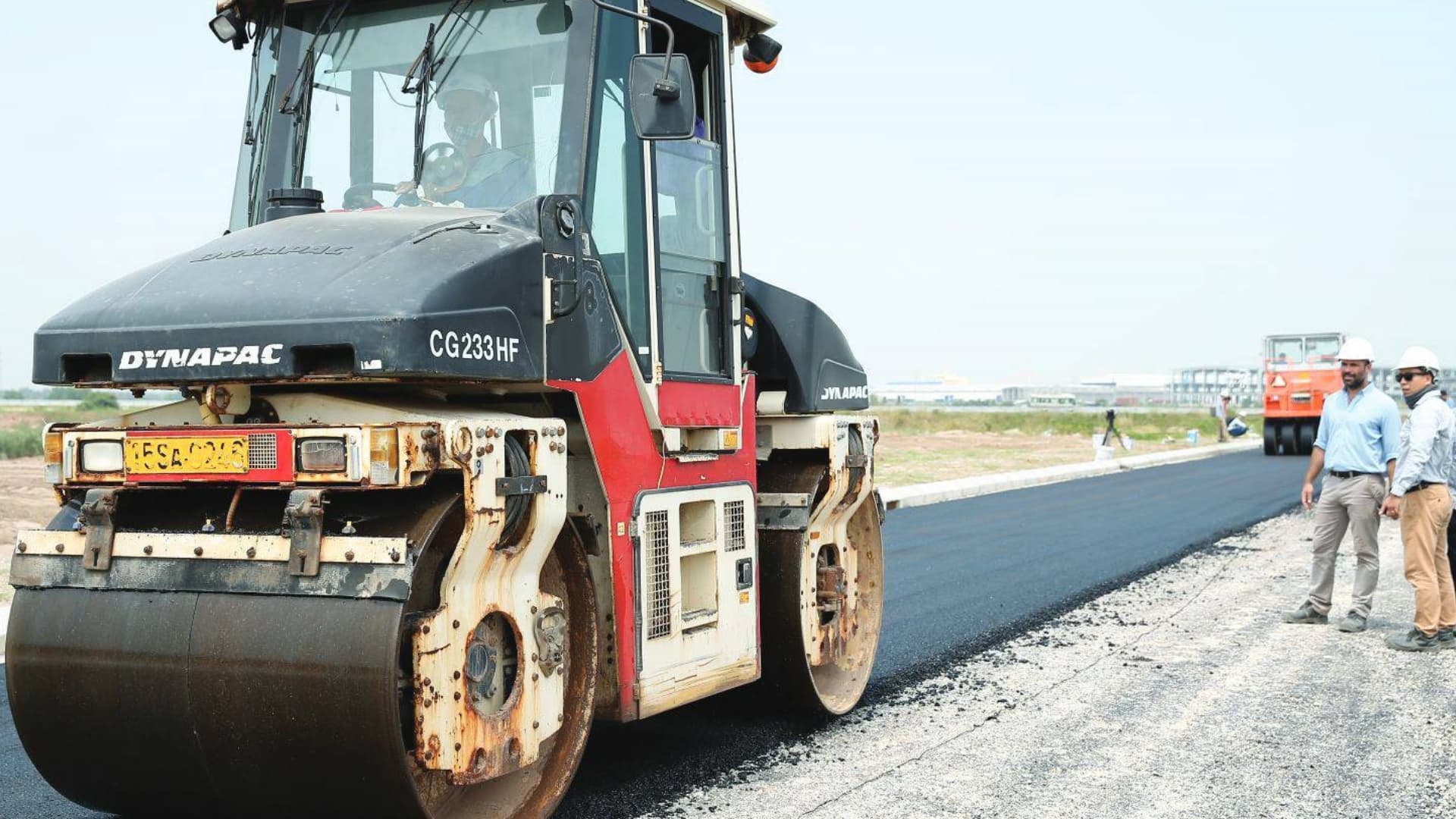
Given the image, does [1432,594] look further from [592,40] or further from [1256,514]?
[1256,514]

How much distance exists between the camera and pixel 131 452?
4008mm

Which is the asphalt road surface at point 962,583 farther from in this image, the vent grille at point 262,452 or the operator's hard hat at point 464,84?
the operator's hard hat at point 464,84

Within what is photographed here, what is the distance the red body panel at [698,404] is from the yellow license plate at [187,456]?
59.1 inches

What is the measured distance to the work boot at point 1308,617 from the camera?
9.19 meters

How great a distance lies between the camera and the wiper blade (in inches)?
196

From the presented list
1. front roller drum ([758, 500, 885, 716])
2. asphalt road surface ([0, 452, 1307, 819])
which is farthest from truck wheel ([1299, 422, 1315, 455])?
front roller drum ([758, 500, 885, 716])

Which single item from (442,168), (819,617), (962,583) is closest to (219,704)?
(442,168)

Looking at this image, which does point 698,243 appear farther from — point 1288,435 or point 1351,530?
point 1288,435

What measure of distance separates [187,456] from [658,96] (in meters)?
1.76

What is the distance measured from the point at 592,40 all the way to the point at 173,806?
260cm

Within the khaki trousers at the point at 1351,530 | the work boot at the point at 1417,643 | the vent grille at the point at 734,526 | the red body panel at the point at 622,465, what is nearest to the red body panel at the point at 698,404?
the red body panel at the point at 622,465

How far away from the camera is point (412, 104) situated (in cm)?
484

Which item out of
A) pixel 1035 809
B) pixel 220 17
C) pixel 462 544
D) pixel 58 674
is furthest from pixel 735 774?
pixel 220 17

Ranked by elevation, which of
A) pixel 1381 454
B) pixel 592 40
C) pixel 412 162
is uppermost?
pixel 592 40
